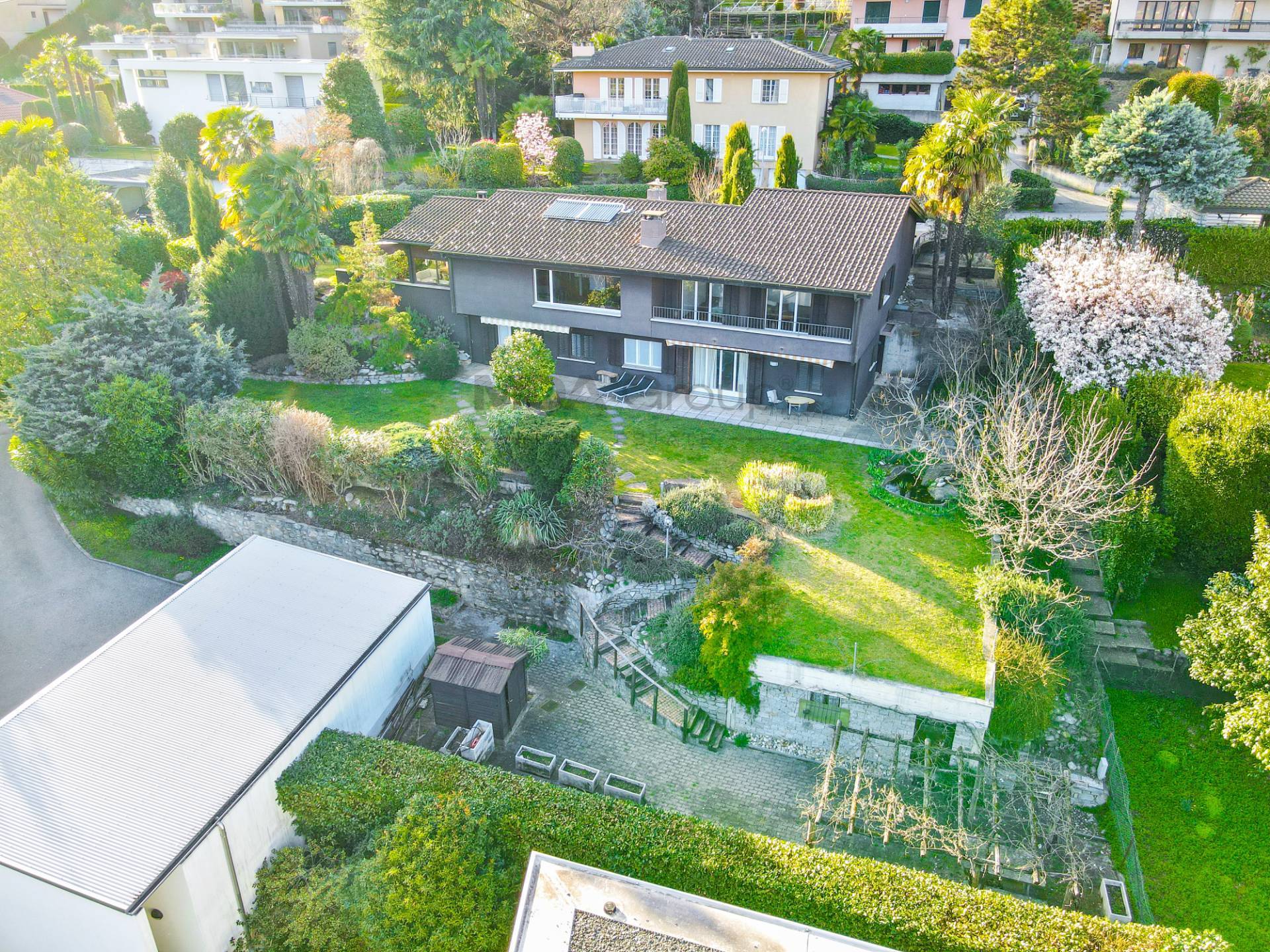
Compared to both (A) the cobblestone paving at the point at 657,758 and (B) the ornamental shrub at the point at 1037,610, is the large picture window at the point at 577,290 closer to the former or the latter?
(A) the cobblestone paving at the point at 657,758

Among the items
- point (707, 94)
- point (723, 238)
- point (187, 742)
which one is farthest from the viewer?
point (707, 94)

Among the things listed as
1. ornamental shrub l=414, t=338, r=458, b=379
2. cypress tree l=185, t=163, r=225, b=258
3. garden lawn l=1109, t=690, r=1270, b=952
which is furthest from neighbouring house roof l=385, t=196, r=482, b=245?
garden lawn l=1109, t=690, r=1270, b=952

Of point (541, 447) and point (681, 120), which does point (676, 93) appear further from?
point (541, 447)

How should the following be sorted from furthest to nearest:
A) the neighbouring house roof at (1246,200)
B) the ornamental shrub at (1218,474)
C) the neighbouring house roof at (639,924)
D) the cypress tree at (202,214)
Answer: the cypress tree at (202,214) → the neighbouring house roof at (1246,200) → the ornamental shrub at (1218,474) → the neighbouring house roof at (639,924)

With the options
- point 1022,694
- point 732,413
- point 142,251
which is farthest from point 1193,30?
point 142,251

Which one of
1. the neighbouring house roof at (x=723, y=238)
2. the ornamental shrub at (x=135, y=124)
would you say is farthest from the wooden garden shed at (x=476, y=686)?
the ornamental shrub at (x=135, y=124)
